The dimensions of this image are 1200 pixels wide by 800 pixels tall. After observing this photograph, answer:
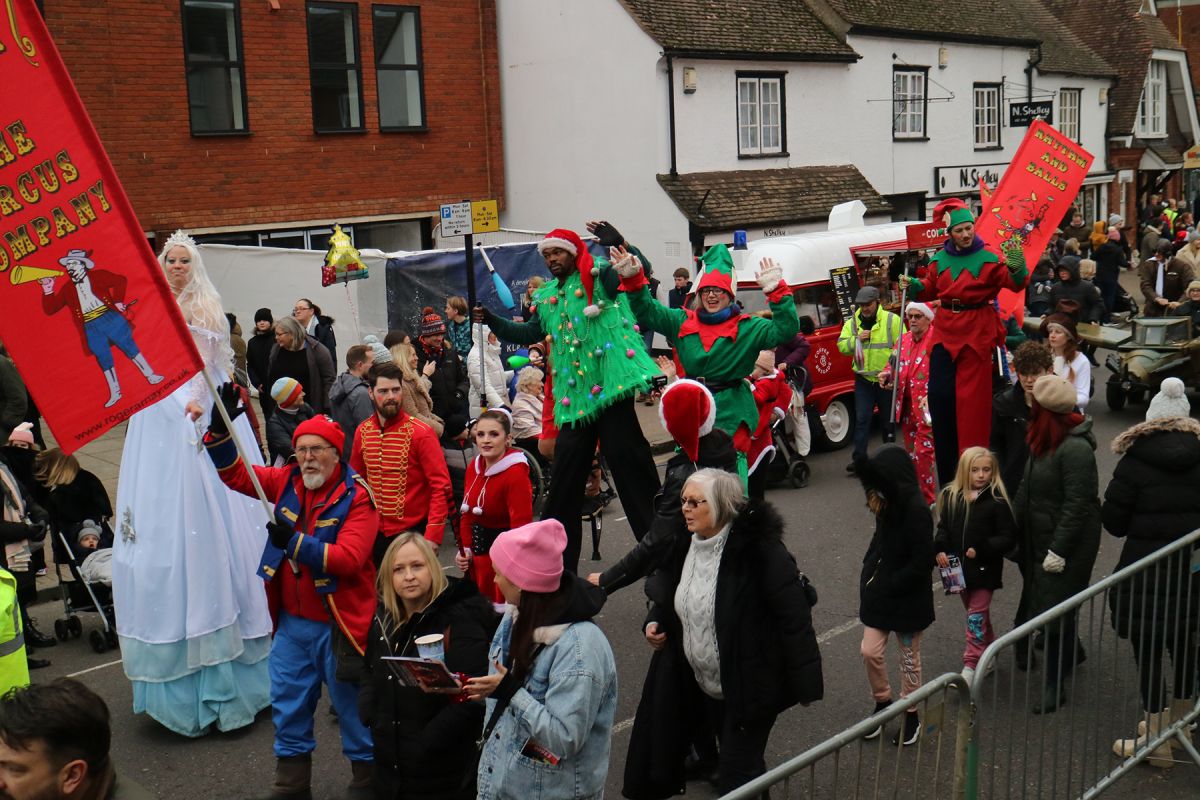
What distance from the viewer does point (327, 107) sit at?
20250mm

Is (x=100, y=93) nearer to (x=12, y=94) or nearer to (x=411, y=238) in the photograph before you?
(x=411, y=238)

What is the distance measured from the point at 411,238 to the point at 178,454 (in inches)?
621

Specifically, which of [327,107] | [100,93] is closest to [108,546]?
[100,93]

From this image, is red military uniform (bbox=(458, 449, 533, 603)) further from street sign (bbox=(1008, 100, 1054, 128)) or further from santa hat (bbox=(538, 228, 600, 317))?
street sign (bbox=(1008, 100, 1054, 128))

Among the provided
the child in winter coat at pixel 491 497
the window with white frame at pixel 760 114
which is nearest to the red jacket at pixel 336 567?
the child in winter coat at pixel 491 497

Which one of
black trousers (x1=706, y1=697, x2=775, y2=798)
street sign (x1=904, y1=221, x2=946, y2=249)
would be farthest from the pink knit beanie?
street sign (x1=904, y1=221, x2=946, y2=249)

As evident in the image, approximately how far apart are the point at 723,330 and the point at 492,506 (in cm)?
193

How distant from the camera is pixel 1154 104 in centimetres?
3706

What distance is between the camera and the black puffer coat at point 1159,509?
542 cm

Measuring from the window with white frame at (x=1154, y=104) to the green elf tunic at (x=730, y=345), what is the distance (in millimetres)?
31956

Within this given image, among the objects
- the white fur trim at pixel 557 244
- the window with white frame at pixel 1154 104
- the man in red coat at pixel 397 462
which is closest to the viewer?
the man in red coat at pixel 397 462

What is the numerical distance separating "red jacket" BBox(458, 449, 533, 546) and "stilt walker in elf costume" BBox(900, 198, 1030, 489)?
4.30 m

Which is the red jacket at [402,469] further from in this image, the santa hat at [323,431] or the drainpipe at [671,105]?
the drainpipe at [671,105]

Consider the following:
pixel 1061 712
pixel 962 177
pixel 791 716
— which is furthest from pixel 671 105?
pixel 1061 712
